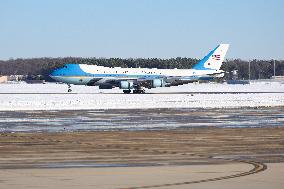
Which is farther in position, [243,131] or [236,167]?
[243,131]

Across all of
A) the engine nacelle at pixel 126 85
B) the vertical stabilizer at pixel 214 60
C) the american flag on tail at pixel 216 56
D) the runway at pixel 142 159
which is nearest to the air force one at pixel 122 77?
the engine nacelle at pixel 126 85

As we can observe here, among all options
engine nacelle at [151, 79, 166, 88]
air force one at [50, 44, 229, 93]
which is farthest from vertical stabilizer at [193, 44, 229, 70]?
engine nacelle at [151, 79, 166, 88]

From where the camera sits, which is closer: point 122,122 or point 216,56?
point 122,122

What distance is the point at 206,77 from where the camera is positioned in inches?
4611

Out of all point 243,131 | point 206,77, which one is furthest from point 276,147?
point 206,77

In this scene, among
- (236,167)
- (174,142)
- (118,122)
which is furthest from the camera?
(118,122)

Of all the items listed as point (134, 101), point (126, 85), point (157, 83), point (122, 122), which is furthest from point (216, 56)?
point (122, 122)

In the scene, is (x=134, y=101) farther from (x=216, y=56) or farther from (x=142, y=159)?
(x=216, y=56)

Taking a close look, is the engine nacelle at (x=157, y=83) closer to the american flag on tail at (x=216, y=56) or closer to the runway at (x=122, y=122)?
the american flag on tail at (x=216, y=56)

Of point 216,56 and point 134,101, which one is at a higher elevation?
point 216,56

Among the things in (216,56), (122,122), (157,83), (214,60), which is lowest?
(122,122)

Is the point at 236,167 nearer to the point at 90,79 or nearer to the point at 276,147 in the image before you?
the point at 276,147

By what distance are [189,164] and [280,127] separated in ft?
48.4

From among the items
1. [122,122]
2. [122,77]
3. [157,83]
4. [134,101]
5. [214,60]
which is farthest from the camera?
[214,60]
